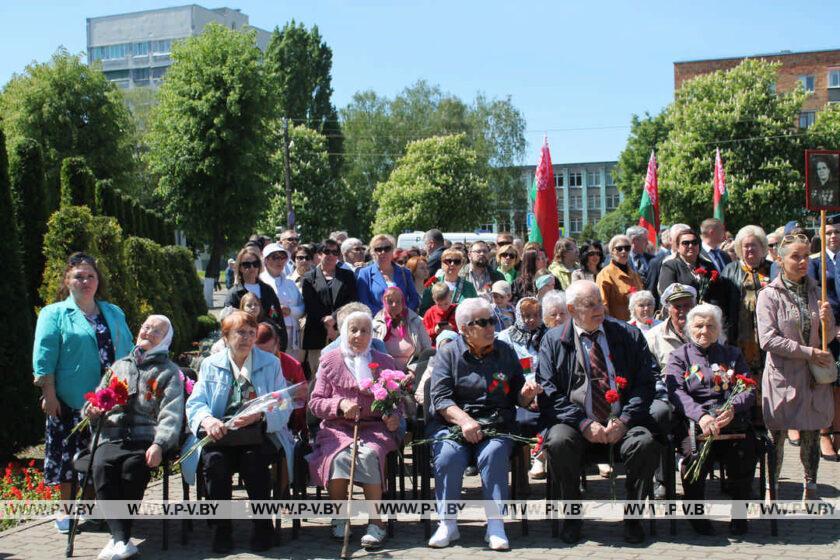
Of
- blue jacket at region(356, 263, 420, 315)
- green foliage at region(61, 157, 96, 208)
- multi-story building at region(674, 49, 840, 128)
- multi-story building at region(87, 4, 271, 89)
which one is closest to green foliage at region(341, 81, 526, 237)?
multi-story building at region(674, 49, 840, 128)

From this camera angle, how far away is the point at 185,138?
136 ft

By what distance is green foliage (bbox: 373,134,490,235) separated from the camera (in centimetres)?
6144

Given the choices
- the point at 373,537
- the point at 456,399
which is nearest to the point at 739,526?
the point at 456,399

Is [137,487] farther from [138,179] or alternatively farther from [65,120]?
[138,179]

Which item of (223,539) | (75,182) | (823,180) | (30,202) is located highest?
(75,182)

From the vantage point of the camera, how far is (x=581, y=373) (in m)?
6.81

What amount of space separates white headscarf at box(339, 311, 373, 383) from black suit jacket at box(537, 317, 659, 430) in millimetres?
1277

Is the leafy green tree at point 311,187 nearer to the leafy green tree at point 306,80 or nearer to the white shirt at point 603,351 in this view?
the leafy green tree at point 306,80

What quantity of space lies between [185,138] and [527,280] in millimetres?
33628

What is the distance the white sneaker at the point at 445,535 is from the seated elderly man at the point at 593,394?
0.76 metres

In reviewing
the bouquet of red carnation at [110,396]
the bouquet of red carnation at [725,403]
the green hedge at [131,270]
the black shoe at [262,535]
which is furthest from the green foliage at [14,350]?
the bouquet of red carnation at [725,403]

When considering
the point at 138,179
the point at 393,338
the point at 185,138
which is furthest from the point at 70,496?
the point at 138,179

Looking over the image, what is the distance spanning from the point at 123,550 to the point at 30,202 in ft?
25.2

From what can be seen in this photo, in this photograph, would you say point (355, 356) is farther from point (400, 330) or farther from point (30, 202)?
point (30, 202)
